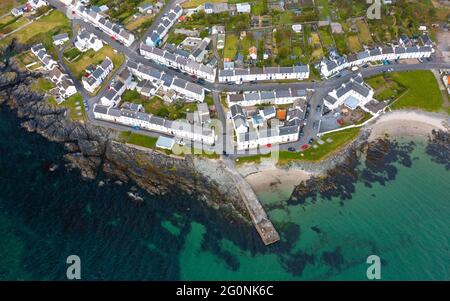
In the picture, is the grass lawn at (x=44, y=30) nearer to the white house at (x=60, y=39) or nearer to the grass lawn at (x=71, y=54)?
the white house at (x=60, y=39)

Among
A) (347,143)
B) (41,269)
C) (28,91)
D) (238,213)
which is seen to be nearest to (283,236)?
(238,213)

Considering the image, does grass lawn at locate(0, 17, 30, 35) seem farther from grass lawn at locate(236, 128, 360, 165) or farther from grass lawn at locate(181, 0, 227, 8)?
grass lawn at locate(236, 128, 360, 165)

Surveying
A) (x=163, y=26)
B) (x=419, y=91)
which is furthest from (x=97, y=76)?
(x=419, y=91)

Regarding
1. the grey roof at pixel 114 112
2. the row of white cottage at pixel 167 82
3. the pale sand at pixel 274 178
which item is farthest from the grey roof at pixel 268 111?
the grey roof at pixel 114 112

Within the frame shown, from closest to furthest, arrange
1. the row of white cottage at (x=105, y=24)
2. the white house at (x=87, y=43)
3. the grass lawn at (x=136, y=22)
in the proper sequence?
the white house at (x=87, y=43) → the row of white cottage at (x=105, y=24) → the grass lawn at (x=136, y=22)

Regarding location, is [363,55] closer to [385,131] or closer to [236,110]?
[385,131]

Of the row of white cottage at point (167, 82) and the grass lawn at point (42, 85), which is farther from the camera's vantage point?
the grass lawn at point (42, 85)
